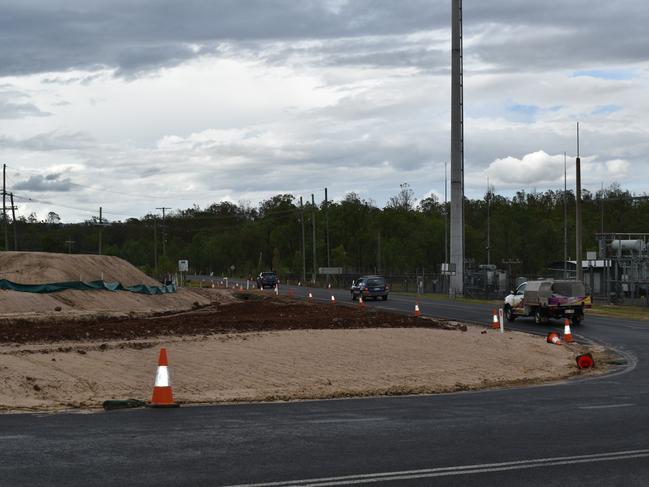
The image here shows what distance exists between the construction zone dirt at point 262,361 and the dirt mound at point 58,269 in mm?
24663

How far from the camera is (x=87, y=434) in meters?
11.6

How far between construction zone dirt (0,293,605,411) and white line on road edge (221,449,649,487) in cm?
747

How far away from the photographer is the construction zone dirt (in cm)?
1802

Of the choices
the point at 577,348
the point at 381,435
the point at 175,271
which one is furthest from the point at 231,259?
the point at 381,435

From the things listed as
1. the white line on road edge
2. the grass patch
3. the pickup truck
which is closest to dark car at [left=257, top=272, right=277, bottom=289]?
the grass patch

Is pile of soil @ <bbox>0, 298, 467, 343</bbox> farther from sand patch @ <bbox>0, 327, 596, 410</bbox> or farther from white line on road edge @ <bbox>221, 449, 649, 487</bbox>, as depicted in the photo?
white line on road edge @ <bbox>221, 449, 649, 487</bbox>

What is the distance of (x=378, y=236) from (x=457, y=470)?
368ft

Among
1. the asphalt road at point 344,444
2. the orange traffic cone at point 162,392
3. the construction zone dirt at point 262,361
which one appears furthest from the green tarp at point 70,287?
the asphalt road at point 344,444

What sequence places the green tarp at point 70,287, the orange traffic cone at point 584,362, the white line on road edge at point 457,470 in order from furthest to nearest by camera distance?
A: the green tarp at point 70,287
the orange traffic cone at point 584,362
the white line on road edge at point 457,470

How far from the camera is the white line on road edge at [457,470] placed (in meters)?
8.83

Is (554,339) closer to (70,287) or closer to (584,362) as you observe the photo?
(584,362)

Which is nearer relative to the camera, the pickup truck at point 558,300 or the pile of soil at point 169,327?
the pile of soil at point 169,327

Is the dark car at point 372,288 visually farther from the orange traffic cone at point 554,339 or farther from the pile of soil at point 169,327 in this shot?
the orange traffic cone at point 554,339

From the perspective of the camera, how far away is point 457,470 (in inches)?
376
